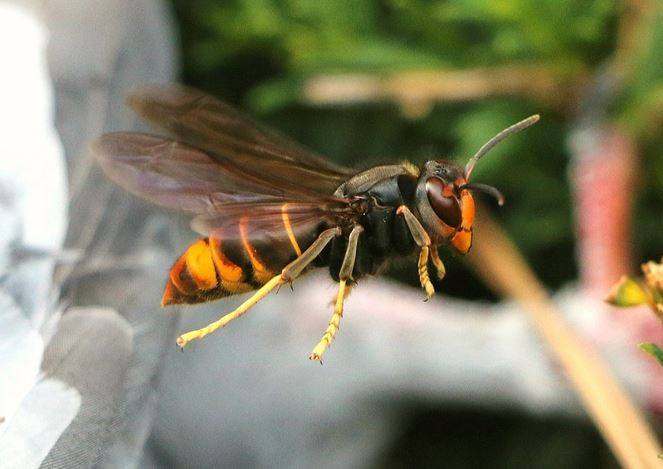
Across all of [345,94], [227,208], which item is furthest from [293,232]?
[345,94]

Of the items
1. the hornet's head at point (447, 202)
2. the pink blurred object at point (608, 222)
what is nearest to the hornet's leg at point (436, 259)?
Result: the hornet's head at point (447, 202)

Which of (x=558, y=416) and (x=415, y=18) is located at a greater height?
(x=415, y=18)

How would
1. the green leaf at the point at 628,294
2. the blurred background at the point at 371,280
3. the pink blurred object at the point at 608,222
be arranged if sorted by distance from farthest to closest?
the pink blurred object at the point at 608,222 < the blurred background at the point at 371,280 < the green leaf at the point at 628,294

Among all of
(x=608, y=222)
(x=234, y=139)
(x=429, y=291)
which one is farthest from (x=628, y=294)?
(x=608, y=222)

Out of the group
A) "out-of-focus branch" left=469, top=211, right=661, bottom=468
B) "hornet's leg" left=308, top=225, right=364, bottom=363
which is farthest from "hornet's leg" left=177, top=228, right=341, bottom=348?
"out-of-focus branch" left=469, top=211, right=661, bottom=468

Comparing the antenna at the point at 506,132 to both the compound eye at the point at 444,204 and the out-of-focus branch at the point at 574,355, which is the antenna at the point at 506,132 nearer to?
the compound eye at the point at 444,204

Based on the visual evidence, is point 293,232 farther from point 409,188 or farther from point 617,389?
point 617,389

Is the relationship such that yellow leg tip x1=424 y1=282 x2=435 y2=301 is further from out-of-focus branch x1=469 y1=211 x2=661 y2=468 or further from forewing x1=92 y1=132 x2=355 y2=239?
out-of-focus branch x1=469 y1=211 x2=661 y2=468

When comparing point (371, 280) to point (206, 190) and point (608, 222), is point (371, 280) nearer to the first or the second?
point (206, 190)
